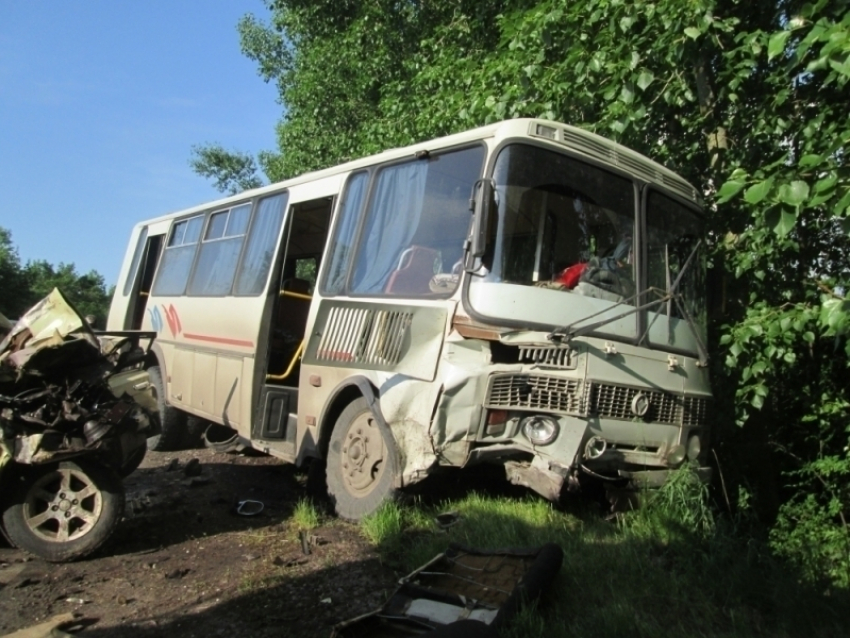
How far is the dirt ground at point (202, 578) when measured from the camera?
176 inches

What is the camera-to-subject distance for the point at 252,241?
8.71 meters

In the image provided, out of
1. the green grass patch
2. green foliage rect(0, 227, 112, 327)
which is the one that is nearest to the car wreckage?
the green grass patch

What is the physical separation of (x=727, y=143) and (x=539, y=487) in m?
4.38

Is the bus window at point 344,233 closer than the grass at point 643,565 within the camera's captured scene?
No

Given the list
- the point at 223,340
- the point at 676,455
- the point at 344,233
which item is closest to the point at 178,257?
the point at 223,340

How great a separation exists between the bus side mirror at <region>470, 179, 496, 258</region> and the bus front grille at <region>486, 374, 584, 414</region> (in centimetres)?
82

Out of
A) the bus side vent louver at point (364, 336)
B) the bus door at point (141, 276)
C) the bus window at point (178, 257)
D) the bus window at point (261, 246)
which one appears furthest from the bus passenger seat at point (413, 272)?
the bus door at point (141, 276)

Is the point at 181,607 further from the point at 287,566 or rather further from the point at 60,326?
the point at 60,326

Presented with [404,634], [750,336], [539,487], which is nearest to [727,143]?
[750,336]

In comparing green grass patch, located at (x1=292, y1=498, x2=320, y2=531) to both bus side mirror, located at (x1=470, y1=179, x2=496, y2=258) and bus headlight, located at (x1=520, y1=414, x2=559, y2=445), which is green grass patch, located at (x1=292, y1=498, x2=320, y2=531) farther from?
bus side mirror, located at (x1=470, y1=179, x2=496, y2=258)

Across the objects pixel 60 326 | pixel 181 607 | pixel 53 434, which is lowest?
pixel 181 607

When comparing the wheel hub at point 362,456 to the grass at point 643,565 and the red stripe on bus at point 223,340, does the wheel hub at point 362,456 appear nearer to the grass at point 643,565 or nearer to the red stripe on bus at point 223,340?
the grass at point 643,565

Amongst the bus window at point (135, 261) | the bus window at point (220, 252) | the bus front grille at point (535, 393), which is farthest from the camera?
the bus window at point (135, 261)

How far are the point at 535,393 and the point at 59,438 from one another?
310 cm
